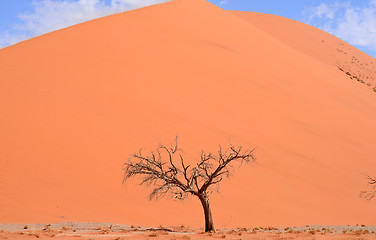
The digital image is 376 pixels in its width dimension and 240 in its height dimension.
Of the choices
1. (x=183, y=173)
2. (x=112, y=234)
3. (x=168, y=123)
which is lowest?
(x=112, y=234)

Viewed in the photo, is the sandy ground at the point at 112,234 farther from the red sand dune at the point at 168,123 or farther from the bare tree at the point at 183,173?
the bare tree at the point at 183,173

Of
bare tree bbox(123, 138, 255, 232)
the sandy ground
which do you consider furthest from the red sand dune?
bare tree bbox(123, 138, 255, 232)

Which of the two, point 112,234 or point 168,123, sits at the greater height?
point 168,123

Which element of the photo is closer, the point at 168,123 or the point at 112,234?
the point at 112,234

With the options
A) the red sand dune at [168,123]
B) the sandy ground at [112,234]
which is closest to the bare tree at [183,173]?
the sandy ground at [112,234]

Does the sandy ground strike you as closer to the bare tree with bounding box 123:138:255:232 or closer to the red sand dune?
the red sand dune

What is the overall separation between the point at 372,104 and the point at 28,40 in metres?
21.5

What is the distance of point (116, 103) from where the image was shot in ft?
63.5

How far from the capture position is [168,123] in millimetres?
18859

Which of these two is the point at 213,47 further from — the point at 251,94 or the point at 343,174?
the point at 343,174

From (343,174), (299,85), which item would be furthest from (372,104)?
(343,174)

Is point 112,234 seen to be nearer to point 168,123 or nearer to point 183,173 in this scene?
point 183,173

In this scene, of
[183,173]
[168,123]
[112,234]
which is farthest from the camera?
[168,123]

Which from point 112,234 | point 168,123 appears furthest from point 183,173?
point 168,123
